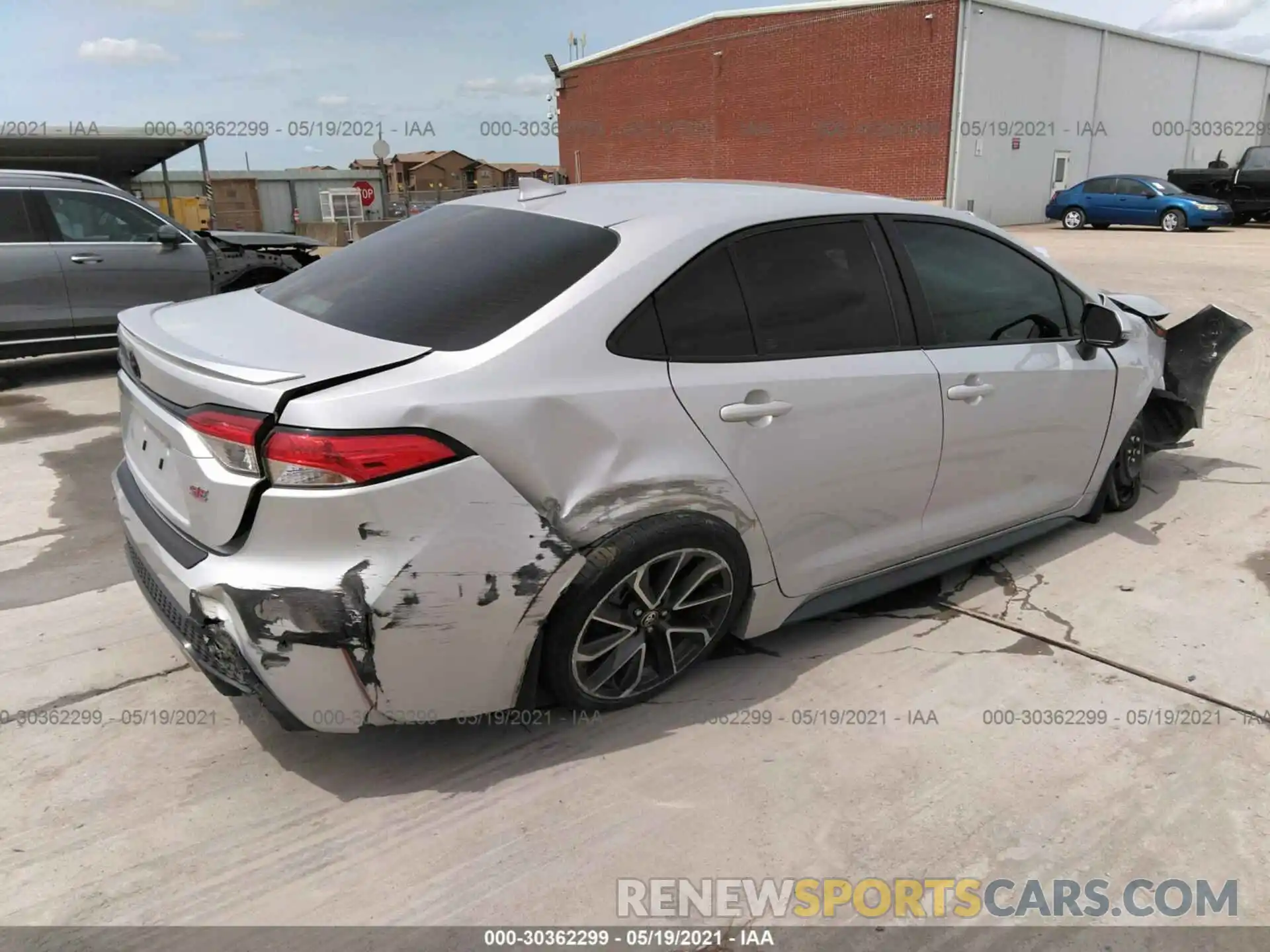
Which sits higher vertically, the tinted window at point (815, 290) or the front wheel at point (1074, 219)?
the tinted window at point (815, 290)

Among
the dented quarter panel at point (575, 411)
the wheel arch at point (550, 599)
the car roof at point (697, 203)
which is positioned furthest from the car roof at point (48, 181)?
the wheel arch at point (550, 599)

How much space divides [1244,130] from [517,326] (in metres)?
46.7

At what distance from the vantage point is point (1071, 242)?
66.2 ft

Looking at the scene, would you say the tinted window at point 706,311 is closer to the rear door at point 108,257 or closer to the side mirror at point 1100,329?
the side mirror at point 1100,329

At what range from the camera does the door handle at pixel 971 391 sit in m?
3.33

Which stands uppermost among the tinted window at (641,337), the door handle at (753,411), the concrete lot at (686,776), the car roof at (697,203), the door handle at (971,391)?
the car roof at (697,203)

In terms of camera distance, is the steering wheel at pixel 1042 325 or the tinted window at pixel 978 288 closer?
the tinted window at pixel 978 288

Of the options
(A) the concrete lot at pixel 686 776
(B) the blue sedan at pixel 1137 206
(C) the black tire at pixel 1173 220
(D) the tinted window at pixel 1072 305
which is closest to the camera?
(A) the concrete lot at pixel 686 776

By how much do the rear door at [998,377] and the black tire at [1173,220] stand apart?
22.5 m

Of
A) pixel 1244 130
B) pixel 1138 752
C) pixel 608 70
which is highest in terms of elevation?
pixel 608 70

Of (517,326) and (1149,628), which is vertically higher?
(517,326)

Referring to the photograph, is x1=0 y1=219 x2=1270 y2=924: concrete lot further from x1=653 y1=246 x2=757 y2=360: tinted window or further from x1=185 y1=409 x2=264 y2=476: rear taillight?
x1=653 y1=246 x2=757 y2=360: tinted window

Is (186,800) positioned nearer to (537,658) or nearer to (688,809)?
(537,658)

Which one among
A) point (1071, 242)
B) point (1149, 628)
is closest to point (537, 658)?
point (1149, 628)
